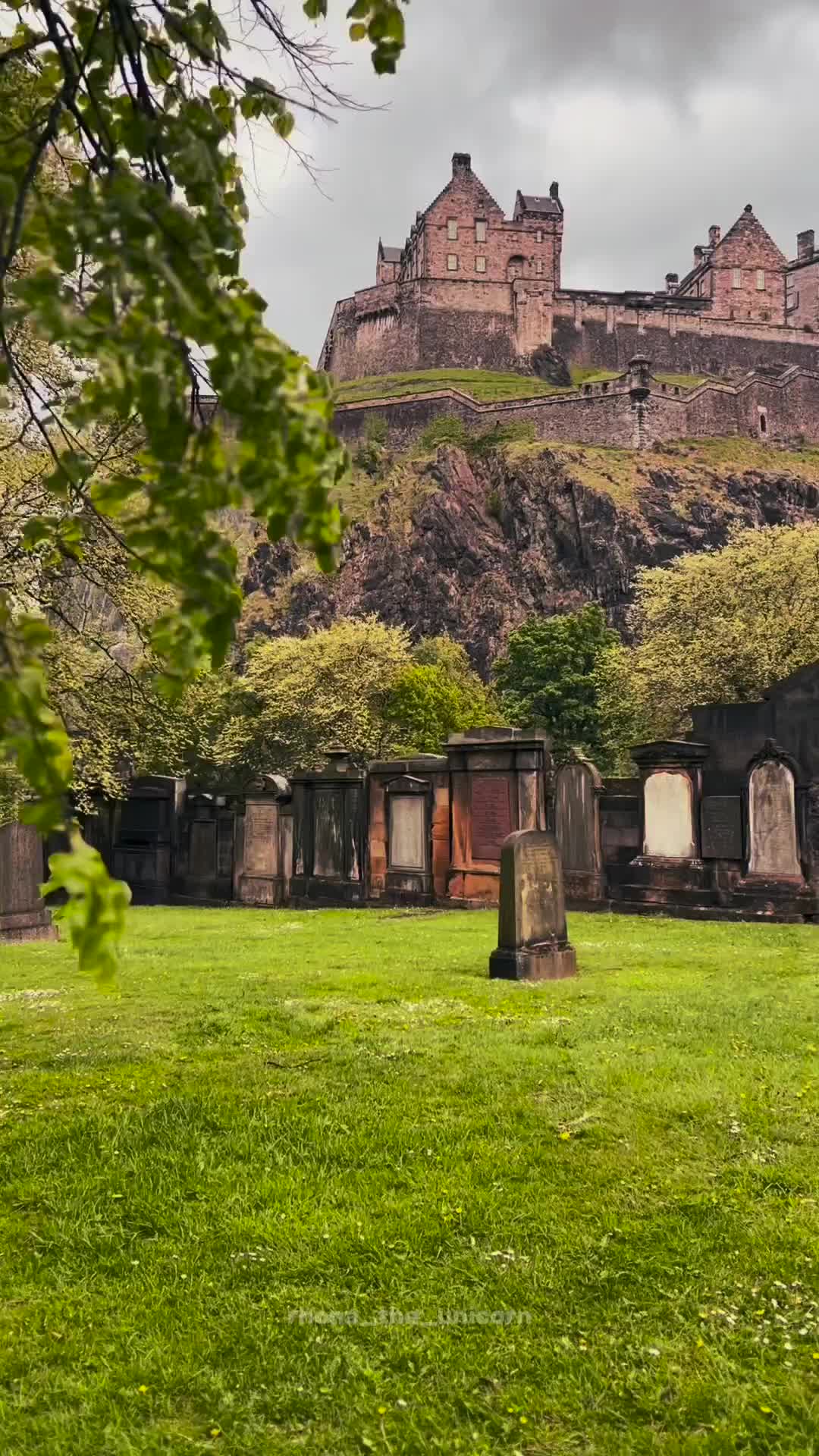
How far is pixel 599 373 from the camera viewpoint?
8062 centimetres

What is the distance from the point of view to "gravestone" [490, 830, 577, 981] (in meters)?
9.20

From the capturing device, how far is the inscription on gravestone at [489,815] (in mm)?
16547

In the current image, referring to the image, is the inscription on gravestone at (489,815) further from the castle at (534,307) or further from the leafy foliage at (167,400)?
the castle at (534,307)

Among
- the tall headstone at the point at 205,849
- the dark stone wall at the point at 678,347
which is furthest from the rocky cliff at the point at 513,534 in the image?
the tall headstone at the point at 205,849

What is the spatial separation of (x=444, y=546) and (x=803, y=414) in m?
28.9

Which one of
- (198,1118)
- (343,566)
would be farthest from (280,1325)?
(343,566)

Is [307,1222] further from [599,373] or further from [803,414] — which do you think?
[599,373]

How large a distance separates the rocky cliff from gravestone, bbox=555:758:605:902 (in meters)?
44.1

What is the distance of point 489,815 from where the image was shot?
16750mm

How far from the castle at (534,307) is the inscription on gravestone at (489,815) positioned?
6795cm

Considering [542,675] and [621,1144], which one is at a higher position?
[542,675]

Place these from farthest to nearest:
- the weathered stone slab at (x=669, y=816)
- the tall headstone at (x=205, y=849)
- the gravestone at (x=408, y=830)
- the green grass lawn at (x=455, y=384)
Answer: the green grass lawn at (x=455, y=384), the tall headstone at (x=205, y=849), the gravestone at (x=408, y=830), the weathered stone slab at (x=669, y=816)

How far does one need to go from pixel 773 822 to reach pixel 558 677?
32.6 m

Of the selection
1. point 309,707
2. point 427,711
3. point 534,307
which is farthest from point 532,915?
point 534,307
